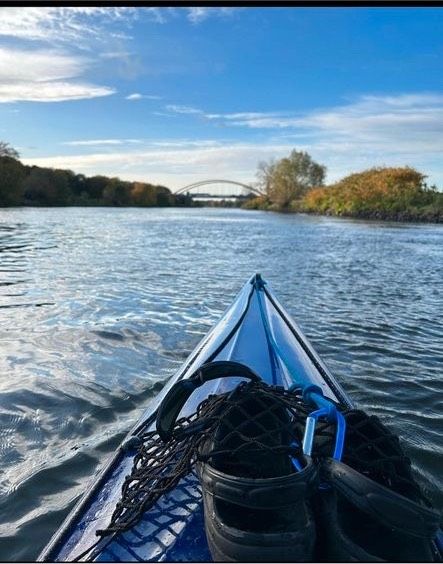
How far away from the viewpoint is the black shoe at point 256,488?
4.37 feet

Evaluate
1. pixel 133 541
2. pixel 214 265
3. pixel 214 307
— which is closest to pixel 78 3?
pixel 133 541

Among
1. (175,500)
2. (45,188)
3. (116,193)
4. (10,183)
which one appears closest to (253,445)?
(175,500)

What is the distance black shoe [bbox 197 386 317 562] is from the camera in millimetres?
1331

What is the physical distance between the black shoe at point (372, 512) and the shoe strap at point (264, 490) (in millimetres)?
105

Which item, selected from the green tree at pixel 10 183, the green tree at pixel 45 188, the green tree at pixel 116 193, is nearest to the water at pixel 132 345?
the green tree at pixel 10 183

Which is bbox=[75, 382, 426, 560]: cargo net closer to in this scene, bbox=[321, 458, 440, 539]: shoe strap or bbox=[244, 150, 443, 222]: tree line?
bbox=[321, 458, 440, 539]: shoe strap

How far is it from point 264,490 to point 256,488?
0.07 ft

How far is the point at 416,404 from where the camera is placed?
414 centimetres

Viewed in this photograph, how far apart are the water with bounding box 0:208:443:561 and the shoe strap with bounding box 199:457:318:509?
1482mm

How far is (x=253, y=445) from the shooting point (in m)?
1.52

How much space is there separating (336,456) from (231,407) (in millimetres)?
350

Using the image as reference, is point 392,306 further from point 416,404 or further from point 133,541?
point 133,541

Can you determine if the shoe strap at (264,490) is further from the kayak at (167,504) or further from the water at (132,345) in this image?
the water at (132,345)

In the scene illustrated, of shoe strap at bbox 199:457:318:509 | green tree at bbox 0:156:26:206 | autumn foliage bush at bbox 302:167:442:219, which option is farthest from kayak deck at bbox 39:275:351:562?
green tree at bbox 0:156:26:206
